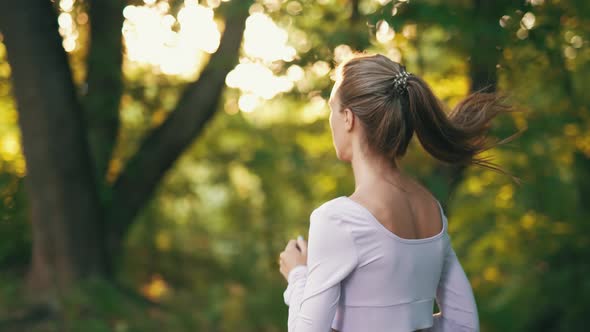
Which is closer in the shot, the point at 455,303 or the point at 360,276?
the point at 360,276

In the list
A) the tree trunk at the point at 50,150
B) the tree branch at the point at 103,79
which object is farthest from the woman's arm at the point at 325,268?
the tree branch at the point at 103,79

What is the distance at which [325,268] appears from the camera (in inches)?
77.5

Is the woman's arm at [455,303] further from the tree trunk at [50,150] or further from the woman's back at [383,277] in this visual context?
the tree trunk at [50,150]

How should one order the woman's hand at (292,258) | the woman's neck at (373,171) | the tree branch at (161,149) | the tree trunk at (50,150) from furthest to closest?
the tree branch at (161,149) → the tree trunk at (50,150) → the woman's hand at (292,258) → the woman's neck at (373,171)

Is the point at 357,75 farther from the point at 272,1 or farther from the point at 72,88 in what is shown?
the point at 72,88

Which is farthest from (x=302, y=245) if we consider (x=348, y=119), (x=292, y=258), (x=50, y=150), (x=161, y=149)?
(x=161, y=149)

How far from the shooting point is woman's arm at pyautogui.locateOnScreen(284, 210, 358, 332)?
77.0 inches

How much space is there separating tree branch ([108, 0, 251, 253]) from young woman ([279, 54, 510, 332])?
16.2 feet

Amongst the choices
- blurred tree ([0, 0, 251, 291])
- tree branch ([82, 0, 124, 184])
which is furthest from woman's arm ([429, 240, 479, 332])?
tree branch ([82, 0, 124, 184])

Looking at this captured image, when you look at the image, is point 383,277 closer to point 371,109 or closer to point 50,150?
point 371,109

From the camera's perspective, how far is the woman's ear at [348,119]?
207 centimetres

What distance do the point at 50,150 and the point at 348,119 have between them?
4.38 meters

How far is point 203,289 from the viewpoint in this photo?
8.98 m

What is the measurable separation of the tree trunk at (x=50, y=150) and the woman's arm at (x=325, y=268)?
14.5ft
